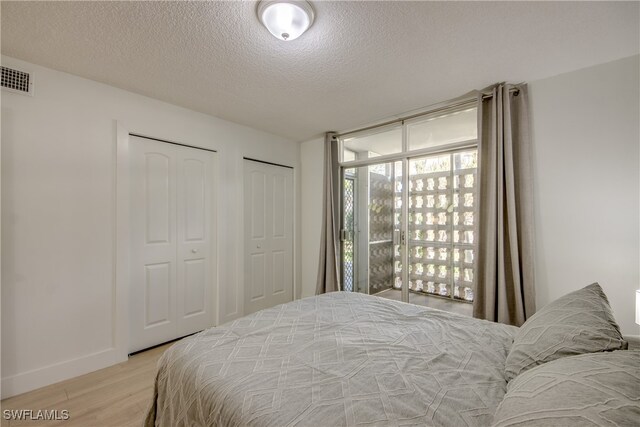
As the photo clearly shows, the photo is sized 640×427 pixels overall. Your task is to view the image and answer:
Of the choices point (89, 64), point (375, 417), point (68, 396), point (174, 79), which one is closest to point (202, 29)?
point (174, 79)

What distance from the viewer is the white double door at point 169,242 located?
2635mm

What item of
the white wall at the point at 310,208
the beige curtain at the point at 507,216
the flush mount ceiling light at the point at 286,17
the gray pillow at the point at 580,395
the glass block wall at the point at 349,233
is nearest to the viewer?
the gray pillow at the point at 580,395

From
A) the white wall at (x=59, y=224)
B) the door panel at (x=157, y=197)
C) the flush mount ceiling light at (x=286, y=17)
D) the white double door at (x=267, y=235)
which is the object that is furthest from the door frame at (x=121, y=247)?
the flush mount ceiling light at (x=286, y=17)

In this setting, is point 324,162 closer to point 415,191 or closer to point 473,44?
point 415,191

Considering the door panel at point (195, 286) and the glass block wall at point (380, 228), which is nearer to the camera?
the door panel at point (195, 286)

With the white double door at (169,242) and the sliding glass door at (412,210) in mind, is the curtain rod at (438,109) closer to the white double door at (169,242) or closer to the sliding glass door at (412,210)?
the sliding glass door at (412,210)

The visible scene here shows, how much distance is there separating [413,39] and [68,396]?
348 cm

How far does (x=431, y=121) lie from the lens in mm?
3041

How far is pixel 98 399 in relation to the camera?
6.34 feet

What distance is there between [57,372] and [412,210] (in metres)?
3.59

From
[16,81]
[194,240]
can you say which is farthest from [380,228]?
[16,81]

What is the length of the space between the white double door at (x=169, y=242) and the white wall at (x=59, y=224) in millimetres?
197

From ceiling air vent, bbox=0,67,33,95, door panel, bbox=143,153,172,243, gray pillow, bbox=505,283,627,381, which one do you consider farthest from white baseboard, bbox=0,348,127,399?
gray pillow, bbox=505,283,627,381

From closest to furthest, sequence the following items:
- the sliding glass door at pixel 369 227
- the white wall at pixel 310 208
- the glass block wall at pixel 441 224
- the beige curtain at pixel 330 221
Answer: the glass block wall at pixel 441 224, the sliding glass door at pixel 369 227, the beige curtain at pixel 330 221, the white wall at pixel 310 208
